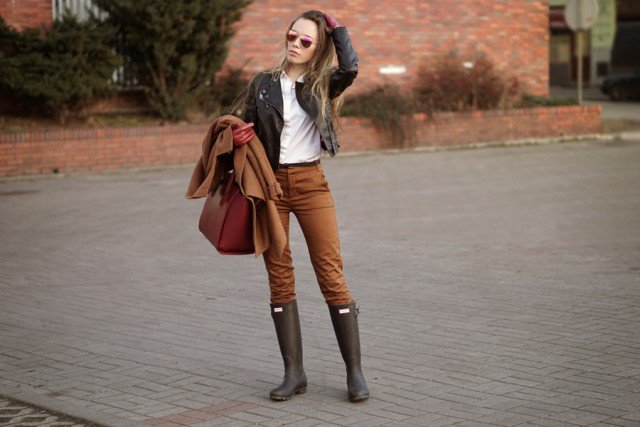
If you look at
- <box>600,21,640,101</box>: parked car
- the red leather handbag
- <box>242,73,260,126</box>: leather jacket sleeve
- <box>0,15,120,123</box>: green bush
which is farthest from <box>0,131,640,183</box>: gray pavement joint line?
<box>600,21,640,101</box>: parked car

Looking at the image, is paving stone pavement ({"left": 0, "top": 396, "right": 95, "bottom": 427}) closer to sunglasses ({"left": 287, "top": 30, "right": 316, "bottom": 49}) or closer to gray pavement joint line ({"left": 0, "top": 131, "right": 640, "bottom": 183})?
sunglasses ({"left": 287, "top": 30, "right": 316, "bottom": 49})

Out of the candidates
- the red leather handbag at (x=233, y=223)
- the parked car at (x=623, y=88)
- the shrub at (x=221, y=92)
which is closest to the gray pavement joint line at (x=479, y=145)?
the shrub at (x=221, y=92)

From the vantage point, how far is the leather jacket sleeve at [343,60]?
18.6ft

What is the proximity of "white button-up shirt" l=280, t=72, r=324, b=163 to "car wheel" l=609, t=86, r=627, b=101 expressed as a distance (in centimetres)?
3415

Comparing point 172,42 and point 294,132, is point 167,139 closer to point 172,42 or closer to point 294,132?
point 172,42

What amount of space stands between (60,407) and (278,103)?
180cm

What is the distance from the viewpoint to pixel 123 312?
26.6ft

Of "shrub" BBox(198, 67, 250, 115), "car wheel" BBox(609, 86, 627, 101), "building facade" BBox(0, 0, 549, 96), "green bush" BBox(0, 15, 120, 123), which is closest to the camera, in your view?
"green bush" BBox(0, 15, 120, 123)

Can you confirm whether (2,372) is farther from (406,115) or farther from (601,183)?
(406,115)

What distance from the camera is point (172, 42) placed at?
19.0 m

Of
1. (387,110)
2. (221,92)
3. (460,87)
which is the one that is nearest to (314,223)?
(221,92)

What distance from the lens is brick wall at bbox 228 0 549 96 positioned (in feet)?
71.6

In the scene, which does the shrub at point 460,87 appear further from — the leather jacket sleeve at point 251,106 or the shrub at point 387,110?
the leather jacket sleeve at point 251,106

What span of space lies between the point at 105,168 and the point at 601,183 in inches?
291
